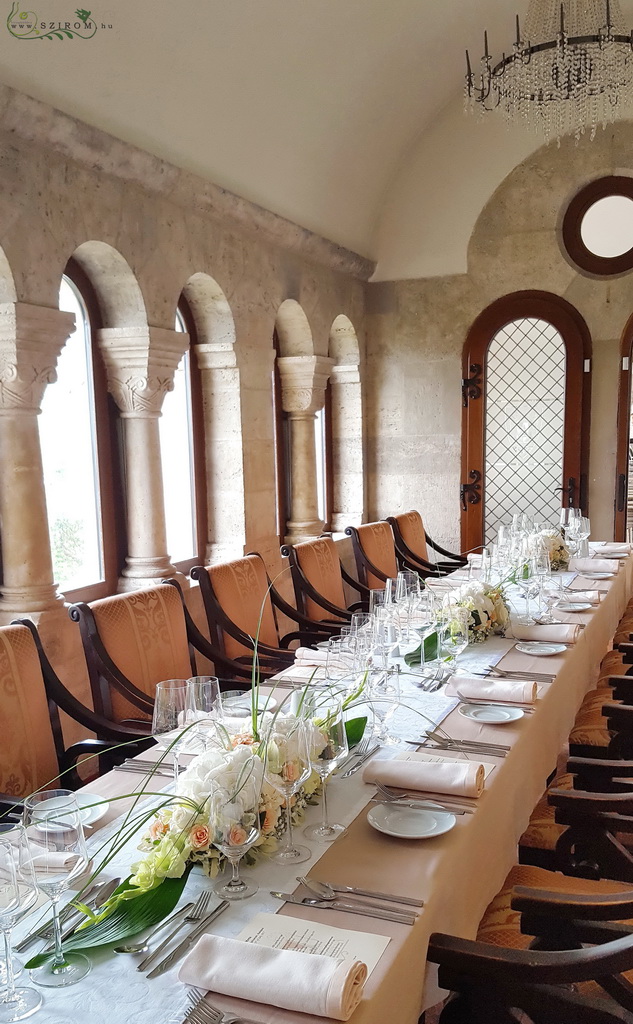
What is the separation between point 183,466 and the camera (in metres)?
5.20

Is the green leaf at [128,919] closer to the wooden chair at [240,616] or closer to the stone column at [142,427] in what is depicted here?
the wooden chair at [240,616]

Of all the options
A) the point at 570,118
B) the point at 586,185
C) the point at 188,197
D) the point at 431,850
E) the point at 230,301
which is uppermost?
the point at 570,118

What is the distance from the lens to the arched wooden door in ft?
21.1

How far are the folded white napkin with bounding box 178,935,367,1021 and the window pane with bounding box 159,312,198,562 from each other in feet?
13.0

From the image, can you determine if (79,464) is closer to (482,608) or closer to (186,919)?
(482,608)

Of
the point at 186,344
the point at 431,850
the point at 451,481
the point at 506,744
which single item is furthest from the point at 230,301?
the point at 431,850

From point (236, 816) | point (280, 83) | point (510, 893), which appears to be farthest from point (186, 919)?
point (280, 83)

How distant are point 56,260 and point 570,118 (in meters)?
4.24

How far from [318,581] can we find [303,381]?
2.28 m

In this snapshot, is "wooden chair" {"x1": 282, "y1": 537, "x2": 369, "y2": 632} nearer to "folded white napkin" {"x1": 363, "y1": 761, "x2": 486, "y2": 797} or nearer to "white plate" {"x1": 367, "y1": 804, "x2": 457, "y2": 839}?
"folded white napkin" {"x1": 363, "y1": 761, "x2": 486, "y2": 797}

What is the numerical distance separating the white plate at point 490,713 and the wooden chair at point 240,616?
113 cm

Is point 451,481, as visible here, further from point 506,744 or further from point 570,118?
point 506,744

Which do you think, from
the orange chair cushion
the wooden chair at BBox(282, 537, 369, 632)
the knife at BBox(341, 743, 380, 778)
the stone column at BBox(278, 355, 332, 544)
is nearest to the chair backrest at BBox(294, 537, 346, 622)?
the wooden chair at BBox(282, 537, 369, 632)

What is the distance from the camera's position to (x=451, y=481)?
694 centimetres
